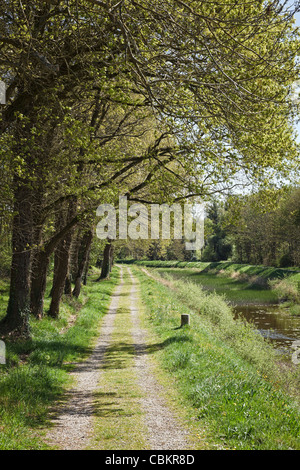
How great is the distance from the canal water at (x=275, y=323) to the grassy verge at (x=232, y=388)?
128 inches

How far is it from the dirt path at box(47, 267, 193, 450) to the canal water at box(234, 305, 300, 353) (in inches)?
293

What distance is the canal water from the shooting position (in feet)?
63.7

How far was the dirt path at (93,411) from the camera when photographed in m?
6.53

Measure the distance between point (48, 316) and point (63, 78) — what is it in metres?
9.29

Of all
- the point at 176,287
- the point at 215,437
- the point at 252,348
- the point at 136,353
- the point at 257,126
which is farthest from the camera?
the point at 176,287

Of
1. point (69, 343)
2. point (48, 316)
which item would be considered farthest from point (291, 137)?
point (48, 316)

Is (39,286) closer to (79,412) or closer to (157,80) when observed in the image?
(79,412)

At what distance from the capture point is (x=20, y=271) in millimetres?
11977

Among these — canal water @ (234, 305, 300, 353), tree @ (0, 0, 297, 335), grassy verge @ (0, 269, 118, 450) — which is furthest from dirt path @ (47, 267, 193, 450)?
canal water @ (234, 305, 300, 353)

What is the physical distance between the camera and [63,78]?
10.3 m

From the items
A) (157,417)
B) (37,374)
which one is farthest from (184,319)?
(157,417)

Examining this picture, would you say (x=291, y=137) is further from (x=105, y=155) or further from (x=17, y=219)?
(x=17, y=219)

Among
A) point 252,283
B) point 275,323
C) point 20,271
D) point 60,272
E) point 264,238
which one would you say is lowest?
point 275,323

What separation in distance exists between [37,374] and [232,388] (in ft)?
14.2
